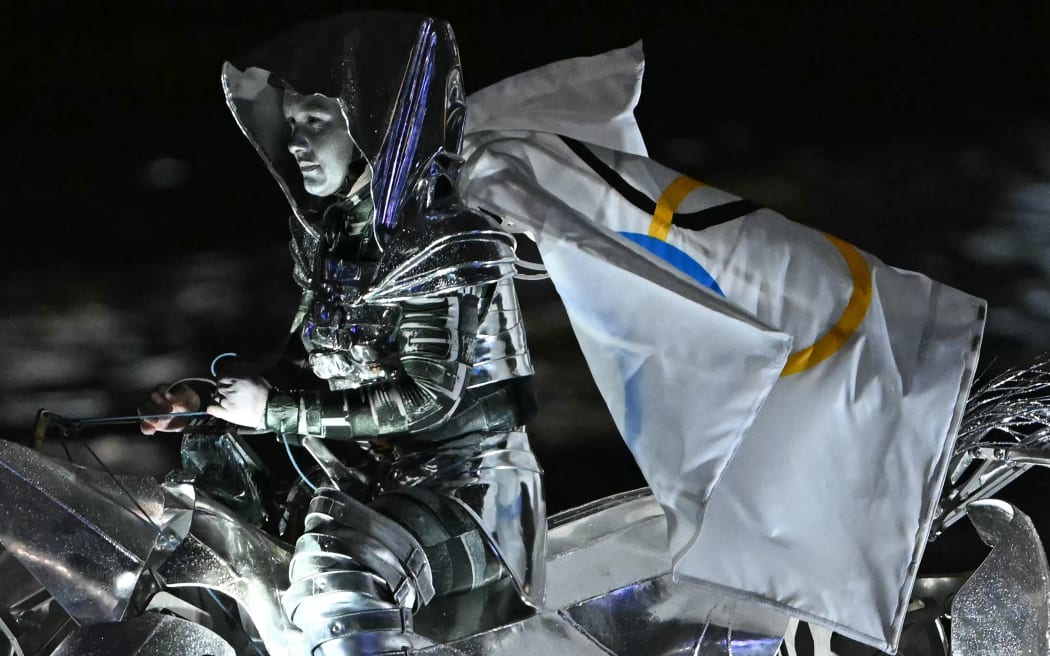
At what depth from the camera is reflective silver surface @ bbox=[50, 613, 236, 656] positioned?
1820mm

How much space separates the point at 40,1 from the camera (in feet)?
10.2

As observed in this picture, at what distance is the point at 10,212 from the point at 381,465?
4.79ft

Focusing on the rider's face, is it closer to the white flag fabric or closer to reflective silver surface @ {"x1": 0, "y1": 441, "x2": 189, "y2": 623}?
the white flag fabric

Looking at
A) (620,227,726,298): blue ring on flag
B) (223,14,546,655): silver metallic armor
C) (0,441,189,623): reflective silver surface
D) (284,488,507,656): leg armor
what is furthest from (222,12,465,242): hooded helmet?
(0,441,189,623): reflective silver surface

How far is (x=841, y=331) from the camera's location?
78.6 inches

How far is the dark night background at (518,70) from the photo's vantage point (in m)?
3.05

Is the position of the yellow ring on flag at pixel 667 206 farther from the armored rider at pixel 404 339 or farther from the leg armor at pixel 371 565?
the leg armor at pixel 371 565

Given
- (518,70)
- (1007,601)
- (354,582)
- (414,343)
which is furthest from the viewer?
(518,70)

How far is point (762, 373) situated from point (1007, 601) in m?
0.66

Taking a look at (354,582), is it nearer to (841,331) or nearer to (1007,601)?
(841,331)

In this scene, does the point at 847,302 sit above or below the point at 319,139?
below

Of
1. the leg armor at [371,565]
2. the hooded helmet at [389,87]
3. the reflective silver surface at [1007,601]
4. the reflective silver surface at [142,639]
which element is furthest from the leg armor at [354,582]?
the reflective silver surface at [1007,601]

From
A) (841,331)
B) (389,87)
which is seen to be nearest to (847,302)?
(841,331)

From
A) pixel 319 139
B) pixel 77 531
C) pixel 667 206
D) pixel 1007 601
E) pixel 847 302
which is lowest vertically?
pixel 1007 601
